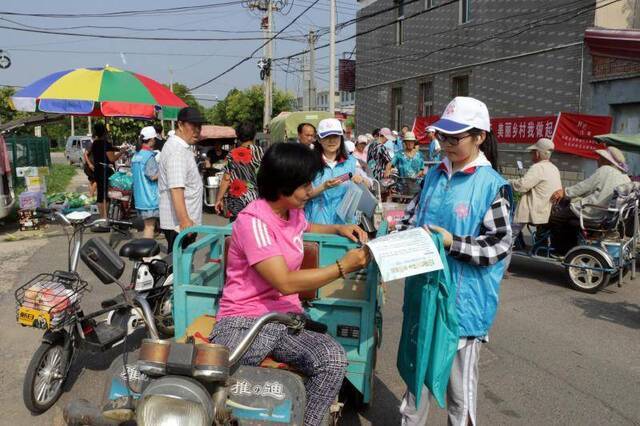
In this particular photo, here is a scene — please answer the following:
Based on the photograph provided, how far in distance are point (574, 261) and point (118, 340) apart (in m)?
5.15

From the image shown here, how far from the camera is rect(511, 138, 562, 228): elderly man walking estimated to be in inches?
262

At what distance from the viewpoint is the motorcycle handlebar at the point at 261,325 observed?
1.84 meters

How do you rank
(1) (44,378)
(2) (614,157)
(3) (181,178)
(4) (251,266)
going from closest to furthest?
(4) (251,266)
(1) (44,378)
(3) (181,178)
(2) (614,157)

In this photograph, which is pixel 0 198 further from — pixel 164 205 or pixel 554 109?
pixel 554 109

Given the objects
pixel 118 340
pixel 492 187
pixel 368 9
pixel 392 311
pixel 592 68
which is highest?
pixel 368 9

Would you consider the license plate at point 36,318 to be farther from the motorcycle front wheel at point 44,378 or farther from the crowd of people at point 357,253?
the crowd of people at point 357,253

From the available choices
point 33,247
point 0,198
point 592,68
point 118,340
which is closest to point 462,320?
point 118,340

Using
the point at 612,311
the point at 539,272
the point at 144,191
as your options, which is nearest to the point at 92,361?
the point at 144,191

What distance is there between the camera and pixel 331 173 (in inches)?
181

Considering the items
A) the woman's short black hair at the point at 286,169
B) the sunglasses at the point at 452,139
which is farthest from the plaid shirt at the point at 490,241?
the woman's short black hair at the point at 286,169

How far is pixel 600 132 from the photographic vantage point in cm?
1184

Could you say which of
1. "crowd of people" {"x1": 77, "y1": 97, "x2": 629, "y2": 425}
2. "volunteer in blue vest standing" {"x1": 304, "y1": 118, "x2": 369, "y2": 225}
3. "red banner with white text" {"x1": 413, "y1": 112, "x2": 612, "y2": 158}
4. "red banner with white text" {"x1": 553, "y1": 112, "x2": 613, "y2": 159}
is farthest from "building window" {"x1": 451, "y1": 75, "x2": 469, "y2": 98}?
"crowd of people" {"x1": 77, "y1": 97, "x2": 629, "y2": 425}

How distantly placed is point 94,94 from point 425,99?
46.9ft

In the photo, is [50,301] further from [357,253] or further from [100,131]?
[100,131]
